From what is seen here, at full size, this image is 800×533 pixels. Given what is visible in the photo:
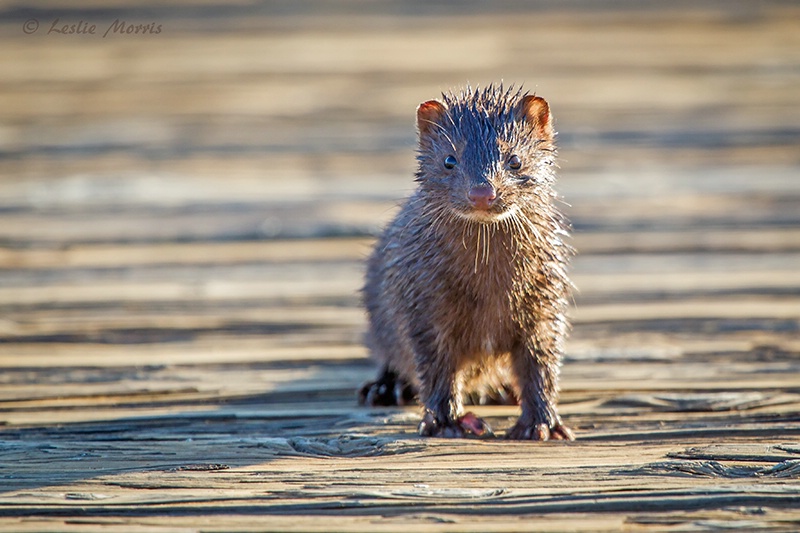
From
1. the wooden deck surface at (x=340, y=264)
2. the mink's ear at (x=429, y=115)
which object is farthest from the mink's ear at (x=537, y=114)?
the wooden deck surface at (x=340, y=264)

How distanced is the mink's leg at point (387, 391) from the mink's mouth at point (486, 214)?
31.5 inches

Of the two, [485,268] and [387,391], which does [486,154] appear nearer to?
[485,268]

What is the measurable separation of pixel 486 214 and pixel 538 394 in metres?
0.66

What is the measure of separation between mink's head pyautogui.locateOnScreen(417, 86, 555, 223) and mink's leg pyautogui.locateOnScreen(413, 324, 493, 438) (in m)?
0.52

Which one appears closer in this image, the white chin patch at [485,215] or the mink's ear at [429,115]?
the white chin patch at [485,215]

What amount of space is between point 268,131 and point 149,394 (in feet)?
14.6

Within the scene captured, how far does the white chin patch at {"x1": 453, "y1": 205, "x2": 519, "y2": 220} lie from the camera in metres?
3.79

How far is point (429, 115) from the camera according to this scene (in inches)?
165

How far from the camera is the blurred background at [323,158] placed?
5.24 m

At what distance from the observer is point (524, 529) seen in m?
2.96

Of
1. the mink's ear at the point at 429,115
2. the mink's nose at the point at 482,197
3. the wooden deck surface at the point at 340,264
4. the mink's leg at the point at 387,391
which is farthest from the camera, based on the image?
the mink's leg at the point at 387,391

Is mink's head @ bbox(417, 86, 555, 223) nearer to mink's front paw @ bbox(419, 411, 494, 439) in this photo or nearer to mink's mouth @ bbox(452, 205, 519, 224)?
mink's mouth @ bbox(452, 205, 519, 224)

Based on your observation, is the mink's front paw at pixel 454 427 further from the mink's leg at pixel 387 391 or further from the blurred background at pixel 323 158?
the blurred background at pixel 323 158

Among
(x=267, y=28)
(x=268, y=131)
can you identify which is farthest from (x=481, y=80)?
(x=267, y=28)
